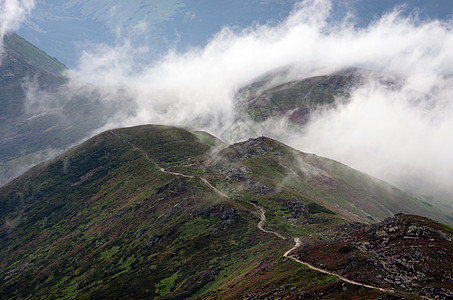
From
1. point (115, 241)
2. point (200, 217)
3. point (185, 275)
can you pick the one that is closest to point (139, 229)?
point (115, 241)

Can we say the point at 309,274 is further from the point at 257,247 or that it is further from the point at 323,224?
the point at 323,224

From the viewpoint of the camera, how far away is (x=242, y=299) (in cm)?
8925

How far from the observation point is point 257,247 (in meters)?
142

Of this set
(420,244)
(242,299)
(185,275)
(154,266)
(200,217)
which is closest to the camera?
(420,244)

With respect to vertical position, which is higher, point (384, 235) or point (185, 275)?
point (384, 235)

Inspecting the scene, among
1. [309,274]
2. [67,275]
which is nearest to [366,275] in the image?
[309,274]

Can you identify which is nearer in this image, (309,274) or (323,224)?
(309,274)

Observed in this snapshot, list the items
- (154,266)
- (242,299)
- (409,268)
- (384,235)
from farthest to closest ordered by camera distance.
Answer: (154,266)
(384,235)
(242,299)
(409,268)

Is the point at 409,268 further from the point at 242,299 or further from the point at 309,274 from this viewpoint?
the point at 242,299

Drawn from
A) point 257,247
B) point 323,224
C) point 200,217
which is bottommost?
point 323,224

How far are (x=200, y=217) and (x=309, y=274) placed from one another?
318ft

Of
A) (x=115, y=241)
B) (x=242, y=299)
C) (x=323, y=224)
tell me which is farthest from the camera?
(x=115, y=241)

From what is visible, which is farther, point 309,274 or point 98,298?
point 98,298

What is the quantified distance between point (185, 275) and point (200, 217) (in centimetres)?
4462
